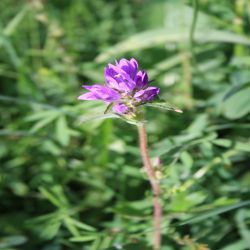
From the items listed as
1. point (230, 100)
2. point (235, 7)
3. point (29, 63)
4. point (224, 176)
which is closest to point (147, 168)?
point (224, 176)

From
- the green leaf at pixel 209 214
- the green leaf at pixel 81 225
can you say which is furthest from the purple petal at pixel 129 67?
the green leaf at pixel 81 225

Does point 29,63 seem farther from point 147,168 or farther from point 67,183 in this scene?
point 147,168

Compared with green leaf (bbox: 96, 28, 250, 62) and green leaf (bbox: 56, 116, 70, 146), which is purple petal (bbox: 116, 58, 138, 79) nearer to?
green leaf (bbox: 56, 116, 70, 146)

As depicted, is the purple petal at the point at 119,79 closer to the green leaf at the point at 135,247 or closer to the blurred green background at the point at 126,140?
the blurred green background at the point at 126,140

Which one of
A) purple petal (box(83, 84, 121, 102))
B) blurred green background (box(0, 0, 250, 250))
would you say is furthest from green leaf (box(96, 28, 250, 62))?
purple petal (box(83, 84, 121, 102))

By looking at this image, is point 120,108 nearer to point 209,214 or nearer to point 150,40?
point 209,214

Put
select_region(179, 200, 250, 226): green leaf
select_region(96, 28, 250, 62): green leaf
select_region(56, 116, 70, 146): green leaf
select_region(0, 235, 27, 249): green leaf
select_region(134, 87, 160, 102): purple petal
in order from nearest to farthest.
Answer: select_region(134, 87, 160, 102): purple petal → select_region(179, 200, 250, 226): green leaf → select_region(0, 235, 27, 249): green leaf → select_region(56, 116, 70, 146): green leaf → select_region(96, 28, 250, 62): green leaf

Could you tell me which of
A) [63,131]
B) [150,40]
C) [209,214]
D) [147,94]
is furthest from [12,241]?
[150,40]

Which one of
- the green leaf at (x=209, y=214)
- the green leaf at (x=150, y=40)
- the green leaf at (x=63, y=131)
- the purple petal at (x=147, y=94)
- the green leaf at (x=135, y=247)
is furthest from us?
the green leaf at (x=150, y=40)
